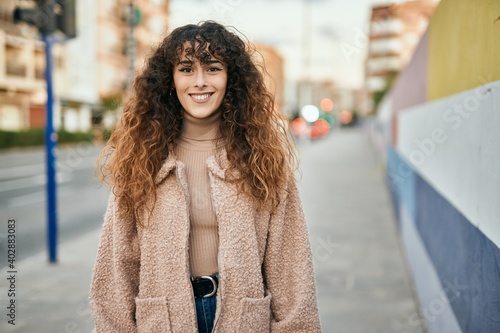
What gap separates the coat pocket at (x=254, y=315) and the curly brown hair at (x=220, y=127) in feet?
1.06

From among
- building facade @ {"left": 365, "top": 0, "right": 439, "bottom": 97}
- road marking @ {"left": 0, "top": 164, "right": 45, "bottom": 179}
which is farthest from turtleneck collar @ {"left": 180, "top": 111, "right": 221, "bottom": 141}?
building facade @ {"left": 365, "top": 0, "right": 439, "bottom": 97}

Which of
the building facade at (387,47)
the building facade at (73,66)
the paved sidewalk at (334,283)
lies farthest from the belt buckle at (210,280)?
the building facade at (387,47)

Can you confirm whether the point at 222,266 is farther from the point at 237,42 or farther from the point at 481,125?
the point at 481,125

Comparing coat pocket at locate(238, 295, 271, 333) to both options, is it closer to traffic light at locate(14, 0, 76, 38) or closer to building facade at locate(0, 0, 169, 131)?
traffic light at locate(14, 0, 76, 38)

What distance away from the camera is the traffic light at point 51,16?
17.6 feet

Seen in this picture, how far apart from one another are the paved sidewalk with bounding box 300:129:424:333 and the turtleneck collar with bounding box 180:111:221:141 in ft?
8.15

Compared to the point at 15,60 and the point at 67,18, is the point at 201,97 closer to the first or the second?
the point at 67,18

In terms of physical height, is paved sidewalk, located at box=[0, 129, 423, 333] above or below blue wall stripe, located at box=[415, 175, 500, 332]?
below

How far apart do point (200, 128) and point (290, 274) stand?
2.03 feet

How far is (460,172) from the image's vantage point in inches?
107

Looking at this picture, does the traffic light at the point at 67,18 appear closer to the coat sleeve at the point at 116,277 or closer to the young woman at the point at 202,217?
the young woman at the point at 202,217

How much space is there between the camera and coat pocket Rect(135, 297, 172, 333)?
1.85 metres

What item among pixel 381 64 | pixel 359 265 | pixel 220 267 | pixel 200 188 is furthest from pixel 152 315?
pixel 381 64

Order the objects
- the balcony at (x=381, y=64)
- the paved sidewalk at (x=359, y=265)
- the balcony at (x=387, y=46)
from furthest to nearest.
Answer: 1. the balcony at (x=381, y=64)
2. the balcony at (x=387, y=46)
3. the paved sidewalk at (x=359, y=265)
